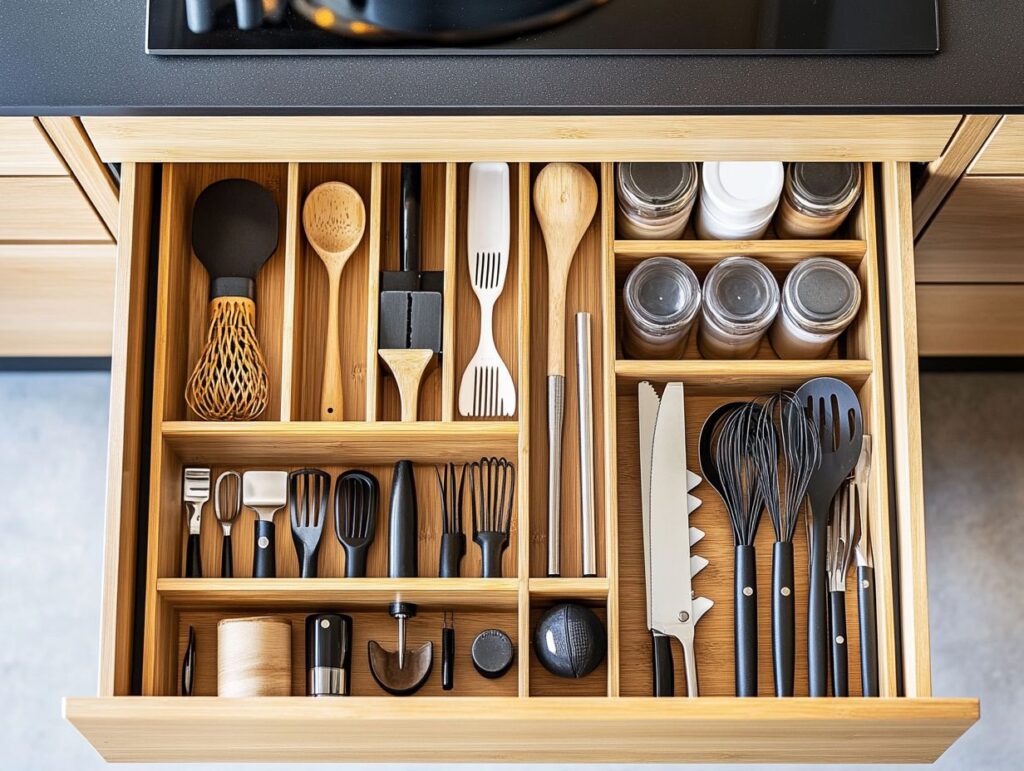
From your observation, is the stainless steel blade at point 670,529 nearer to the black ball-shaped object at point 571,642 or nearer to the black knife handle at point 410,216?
the black ball-shaped object at point 571,642

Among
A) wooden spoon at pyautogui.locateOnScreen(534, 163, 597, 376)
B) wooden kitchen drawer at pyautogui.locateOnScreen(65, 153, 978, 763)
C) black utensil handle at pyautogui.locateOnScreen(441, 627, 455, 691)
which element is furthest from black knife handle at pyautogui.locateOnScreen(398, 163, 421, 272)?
black utensil handle at pyautogui.locateOnScreen(441, 627, 455, 691)

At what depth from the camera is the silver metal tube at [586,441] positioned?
153 centimetres

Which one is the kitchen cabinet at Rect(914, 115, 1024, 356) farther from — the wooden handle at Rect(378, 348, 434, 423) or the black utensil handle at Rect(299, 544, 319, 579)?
the black utensil handle at Rect(299, 544, 319, 579)

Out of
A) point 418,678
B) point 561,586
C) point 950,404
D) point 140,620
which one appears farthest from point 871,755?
point 140,620

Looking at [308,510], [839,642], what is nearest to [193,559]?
[308,510]

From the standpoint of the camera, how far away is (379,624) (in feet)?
5.37

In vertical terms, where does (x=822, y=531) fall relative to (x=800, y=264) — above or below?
below

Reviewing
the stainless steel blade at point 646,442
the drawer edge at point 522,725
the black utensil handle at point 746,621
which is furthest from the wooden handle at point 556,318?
the drawer edge at point 522,725

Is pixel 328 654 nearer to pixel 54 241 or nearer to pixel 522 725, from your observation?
pixel 522 725

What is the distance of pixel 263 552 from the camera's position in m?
1.58

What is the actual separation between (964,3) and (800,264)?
13.7 inches

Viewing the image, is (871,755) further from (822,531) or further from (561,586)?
(561,586)

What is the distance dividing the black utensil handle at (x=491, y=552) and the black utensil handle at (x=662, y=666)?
0.20 meters

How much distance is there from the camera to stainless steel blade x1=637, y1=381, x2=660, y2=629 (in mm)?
1578
